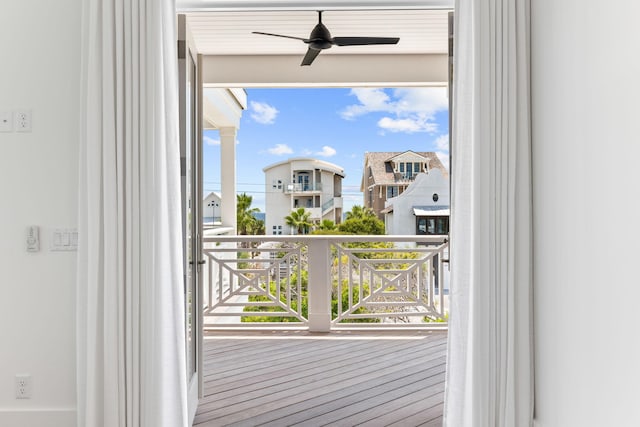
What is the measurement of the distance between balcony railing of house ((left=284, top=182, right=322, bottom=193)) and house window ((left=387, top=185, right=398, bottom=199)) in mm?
1102

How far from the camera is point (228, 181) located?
6363 millimetres

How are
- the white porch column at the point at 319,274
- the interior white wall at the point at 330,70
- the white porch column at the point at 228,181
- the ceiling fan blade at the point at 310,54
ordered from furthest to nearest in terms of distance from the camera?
the white porch column at the point at 228,181
the interior white wall at the point at 330,70
the white porch column at the point at 319,274
the ceiling fan blade at the point at 310,54

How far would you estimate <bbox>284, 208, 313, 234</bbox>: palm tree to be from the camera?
7520 millimetres

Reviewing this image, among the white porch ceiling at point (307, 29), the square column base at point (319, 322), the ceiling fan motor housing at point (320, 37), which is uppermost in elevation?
the white porch ceiling at point (307, 29)

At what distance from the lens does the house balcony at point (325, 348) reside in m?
2.91
